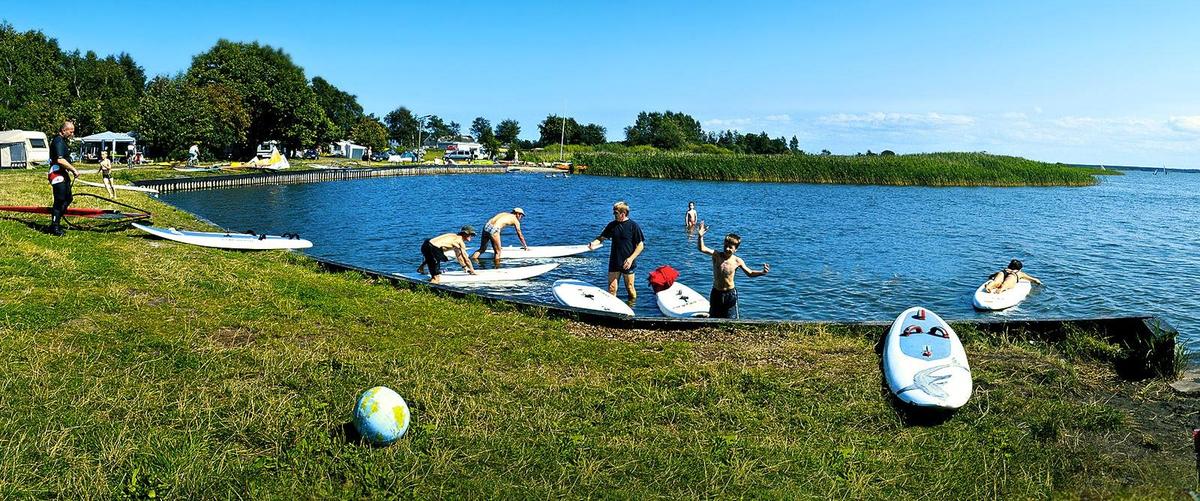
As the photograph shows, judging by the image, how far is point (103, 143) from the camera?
53.4m

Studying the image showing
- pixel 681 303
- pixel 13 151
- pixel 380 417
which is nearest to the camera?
pixel 380 417

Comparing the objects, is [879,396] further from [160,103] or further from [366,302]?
[160,103]

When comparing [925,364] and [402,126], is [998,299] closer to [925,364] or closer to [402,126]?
[925,364]

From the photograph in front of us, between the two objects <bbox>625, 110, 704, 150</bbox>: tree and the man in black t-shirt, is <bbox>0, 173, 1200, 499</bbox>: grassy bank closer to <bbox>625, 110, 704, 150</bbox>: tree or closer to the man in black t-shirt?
the man in black t-shirt

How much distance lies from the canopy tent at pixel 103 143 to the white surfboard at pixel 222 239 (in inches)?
1678

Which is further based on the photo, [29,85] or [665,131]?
[665,131]

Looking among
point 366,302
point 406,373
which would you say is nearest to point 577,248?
point 366,302

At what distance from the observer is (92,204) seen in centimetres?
2227

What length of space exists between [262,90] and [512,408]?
68108 millimetres

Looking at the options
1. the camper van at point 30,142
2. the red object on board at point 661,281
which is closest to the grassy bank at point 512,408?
the red object on board at point 661,281

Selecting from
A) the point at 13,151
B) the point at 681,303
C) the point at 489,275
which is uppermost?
the point at 13,151

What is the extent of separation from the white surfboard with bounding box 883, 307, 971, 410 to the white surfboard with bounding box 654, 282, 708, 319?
382cm

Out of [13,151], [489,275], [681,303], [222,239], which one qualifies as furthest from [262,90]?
[681,303]

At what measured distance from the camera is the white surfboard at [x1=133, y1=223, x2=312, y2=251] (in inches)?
620
